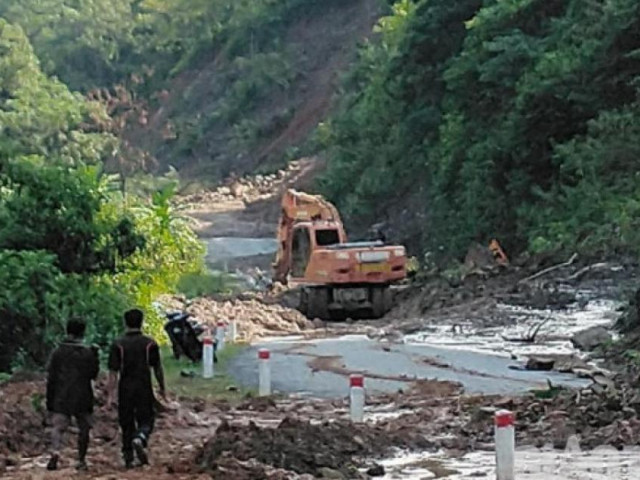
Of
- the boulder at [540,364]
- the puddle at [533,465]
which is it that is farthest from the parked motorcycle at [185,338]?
the puddle at [533,465]

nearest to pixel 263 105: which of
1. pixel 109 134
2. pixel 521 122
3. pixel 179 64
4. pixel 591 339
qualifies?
pixel 109 134

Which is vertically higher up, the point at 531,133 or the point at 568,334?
the point at 531,133

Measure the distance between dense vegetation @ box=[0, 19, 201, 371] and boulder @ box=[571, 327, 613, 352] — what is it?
6.78 m

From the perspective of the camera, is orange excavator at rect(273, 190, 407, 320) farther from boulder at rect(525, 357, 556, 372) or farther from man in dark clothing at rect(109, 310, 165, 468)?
man in dark clothing at rect(109, 310, 165, 468)

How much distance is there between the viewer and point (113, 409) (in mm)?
15219

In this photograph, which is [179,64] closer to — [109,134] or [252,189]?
[109,134]

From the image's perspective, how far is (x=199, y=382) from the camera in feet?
67.2

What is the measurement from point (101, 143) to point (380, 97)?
29340 mm

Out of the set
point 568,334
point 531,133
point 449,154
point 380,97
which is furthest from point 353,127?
point 568,334

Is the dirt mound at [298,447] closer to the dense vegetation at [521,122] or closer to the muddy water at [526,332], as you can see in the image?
the muddy water at [526,332]

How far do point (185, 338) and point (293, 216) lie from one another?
15748 mm

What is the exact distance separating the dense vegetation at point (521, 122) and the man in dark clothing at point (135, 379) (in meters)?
19.8

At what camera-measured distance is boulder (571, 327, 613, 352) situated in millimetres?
23000

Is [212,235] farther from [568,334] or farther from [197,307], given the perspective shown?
[568,334]
